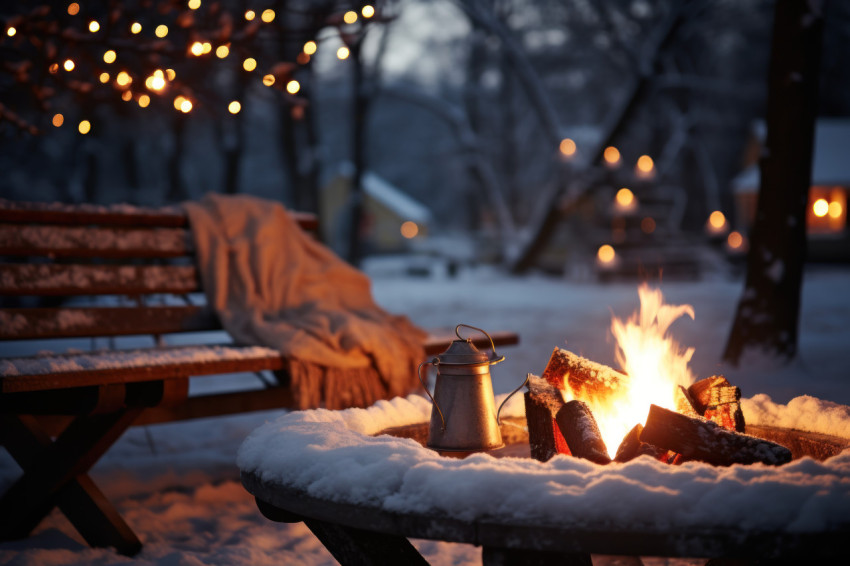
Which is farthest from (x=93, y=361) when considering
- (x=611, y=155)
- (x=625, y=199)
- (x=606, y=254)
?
(x=625, y=199)

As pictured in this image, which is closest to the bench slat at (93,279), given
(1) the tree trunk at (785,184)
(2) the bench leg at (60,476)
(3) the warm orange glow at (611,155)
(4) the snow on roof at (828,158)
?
(2) the bench leg at (60,476)

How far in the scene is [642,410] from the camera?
2398mm

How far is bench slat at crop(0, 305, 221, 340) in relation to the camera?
353 centimetres

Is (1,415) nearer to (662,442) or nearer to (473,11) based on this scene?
(662,442)

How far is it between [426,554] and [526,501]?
170 cm

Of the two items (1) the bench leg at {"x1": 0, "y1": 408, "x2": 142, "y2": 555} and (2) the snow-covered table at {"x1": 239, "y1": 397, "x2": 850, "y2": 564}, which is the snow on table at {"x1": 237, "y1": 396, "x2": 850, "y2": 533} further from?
(1) the bench leg at {"x1": 0, "y1": 408, "x2": 142, "y2": 555}

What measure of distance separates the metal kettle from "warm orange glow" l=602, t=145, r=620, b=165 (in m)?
14.8

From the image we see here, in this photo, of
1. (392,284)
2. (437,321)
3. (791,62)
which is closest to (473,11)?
(392,284)

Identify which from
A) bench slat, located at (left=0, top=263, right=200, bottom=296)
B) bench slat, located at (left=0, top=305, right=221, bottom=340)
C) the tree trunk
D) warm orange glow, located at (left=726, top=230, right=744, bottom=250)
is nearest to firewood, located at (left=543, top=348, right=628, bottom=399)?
bench slat, located at (left=0, top=305, right=221, bottom=340)

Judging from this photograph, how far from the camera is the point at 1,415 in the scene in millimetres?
3018

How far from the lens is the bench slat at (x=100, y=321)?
3525 mm

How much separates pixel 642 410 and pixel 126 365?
1.94 metres

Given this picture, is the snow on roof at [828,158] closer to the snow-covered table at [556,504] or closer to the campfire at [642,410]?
the campfire at [642,410]

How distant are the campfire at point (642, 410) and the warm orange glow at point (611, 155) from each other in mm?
14435
